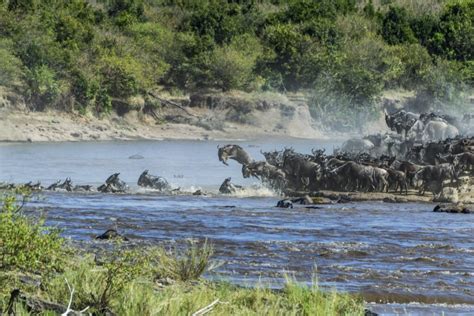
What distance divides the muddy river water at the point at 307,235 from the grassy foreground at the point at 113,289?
3.19 feet

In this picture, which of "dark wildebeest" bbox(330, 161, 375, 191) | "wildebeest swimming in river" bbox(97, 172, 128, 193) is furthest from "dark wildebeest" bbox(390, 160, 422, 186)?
"wildebeest swimming in river" bbox(97, 172, 128, 193)

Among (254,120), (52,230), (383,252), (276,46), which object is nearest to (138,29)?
(276,46)

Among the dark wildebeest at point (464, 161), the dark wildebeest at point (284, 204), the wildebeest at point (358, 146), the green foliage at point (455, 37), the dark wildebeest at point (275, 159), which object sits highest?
the green foliage at point (455, 37)

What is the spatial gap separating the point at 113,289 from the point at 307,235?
11.7 metres

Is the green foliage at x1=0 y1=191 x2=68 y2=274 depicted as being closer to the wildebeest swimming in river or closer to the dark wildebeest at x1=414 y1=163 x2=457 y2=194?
the dark wildebeest at x1=414 y1=163 x2=457 y2=194

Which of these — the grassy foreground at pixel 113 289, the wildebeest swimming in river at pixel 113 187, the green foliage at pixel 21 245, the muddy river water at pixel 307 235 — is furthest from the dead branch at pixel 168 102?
the green foliage at pixel 21 245

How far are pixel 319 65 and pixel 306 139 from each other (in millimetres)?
9865

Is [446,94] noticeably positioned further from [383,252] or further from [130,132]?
[383,252]

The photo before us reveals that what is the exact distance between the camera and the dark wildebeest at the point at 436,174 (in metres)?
33.7

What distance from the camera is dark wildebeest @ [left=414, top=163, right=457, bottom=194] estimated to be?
33.7m

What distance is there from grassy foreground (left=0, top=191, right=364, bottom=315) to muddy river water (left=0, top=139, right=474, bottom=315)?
0.97 m

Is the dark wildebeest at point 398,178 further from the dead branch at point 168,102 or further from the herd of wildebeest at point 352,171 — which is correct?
the dead branch at point 168,102

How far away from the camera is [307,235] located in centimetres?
2456

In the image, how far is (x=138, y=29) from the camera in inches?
3366
